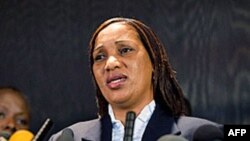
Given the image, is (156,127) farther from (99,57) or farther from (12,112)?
(12,112)

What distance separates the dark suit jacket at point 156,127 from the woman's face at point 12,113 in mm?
268

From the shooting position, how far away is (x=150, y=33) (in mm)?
1010

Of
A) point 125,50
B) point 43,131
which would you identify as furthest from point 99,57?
point 43,131

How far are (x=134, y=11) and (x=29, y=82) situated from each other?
40 centimetres

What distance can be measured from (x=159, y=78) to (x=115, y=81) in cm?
12

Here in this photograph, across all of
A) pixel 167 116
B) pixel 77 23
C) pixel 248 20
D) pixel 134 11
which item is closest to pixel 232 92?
pixel 248 20

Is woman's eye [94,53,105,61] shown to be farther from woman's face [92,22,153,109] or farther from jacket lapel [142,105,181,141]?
jacket lapel [142,105,181,141]

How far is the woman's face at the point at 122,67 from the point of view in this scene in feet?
2.95

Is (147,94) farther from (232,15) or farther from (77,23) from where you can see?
(77,23)

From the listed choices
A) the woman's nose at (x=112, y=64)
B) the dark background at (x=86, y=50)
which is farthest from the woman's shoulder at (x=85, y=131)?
the dark background at (x=86, y=50)

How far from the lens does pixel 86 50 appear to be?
5.68 ft

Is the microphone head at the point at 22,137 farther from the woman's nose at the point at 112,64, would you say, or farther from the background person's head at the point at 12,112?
the background person's head at the point at 12,112

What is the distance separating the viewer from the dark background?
1.58 m

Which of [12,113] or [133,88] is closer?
[133,88]
